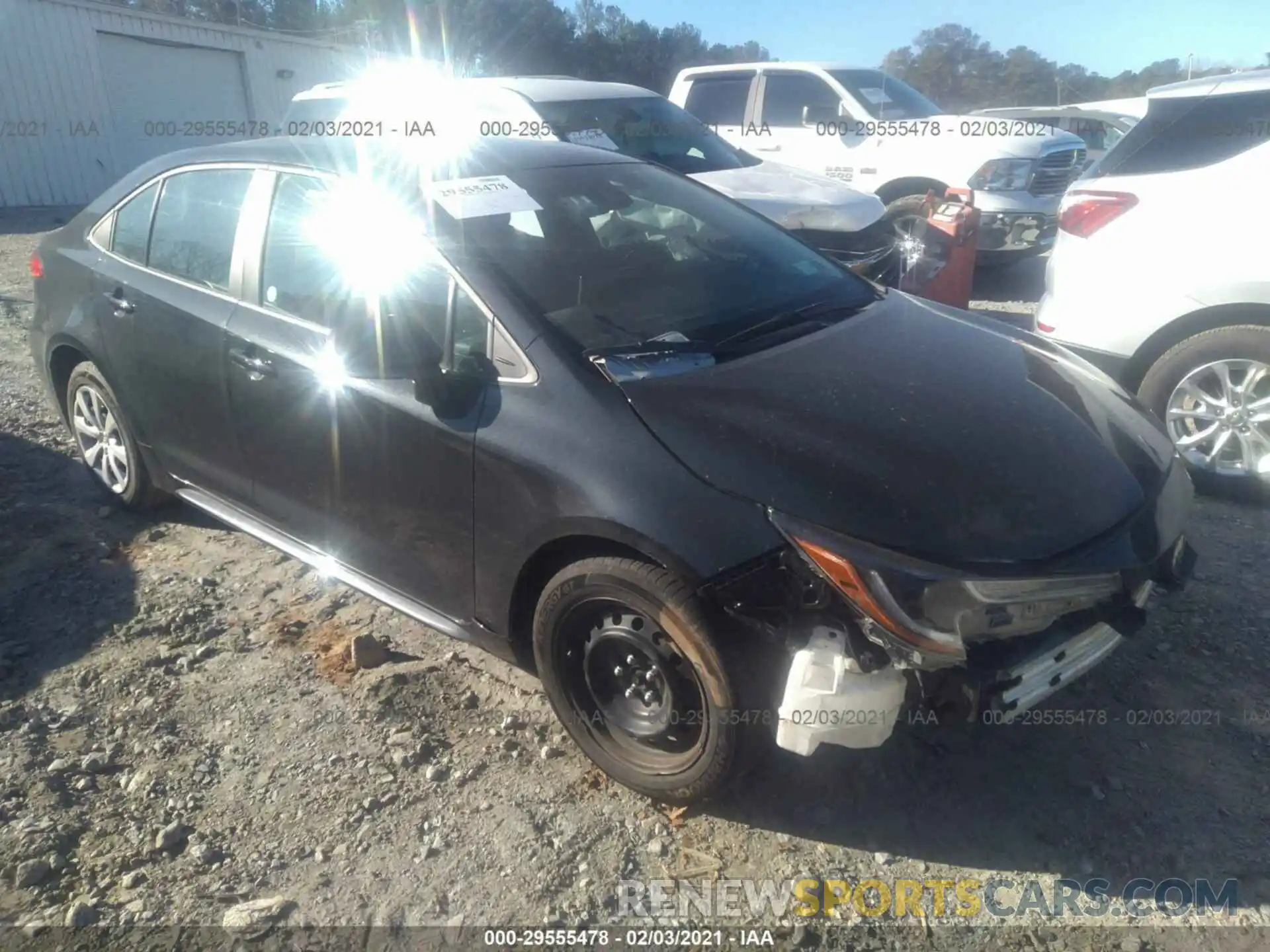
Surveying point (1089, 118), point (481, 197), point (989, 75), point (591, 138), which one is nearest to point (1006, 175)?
point (591, 138)

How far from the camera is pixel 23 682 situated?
336 centimetres

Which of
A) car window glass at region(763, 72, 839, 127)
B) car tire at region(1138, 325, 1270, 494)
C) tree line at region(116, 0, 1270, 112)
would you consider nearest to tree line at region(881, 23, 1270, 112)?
tree line at region(116, 0, 1270, 112)

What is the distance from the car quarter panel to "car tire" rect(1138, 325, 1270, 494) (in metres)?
2.73

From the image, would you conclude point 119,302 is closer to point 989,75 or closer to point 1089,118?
point 1089,118

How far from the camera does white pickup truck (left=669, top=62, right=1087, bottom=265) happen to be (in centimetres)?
806

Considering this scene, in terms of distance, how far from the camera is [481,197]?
3123 millimetres

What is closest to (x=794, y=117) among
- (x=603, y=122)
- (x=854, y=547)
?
(x=603, y=122)

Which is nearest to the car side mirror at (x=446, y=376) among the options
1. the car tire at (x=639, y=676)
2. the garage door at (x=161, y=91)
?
the car tire at (x=639, y=676)

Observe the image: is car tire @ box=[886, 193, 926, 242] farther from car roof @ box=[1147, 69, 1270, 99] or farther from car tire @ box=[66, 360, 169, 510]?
car tire @ box=[66, 360, 169, 510]

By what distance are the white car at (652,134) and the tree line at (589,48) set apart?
21.0 meters

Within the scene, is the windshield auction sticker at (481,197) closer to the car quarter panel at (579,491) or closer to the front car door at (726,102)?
the car quarter panel at (579,491)

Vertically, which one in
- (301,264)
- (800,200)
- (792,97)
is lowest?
(800,200)

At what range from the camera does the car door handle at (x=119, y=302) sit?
392 centimetres

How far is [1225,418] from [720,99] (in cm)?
690
